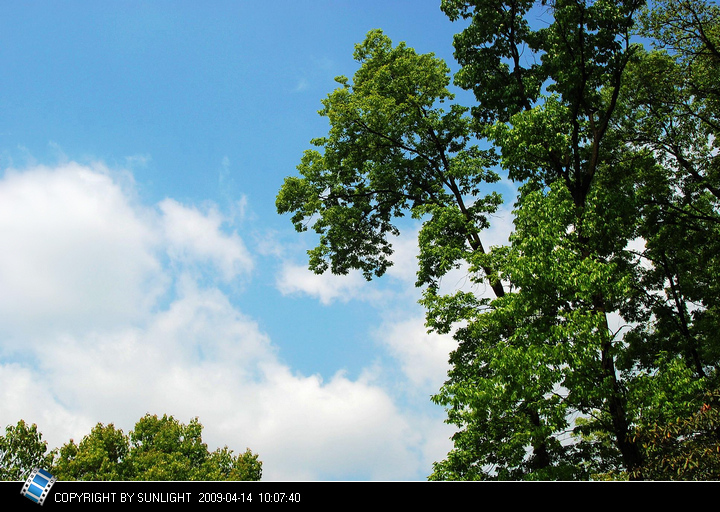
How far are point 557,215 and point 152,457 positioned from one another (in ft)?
97.6

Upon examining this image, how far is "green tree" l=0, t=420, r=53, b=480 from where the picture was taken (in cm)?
2945

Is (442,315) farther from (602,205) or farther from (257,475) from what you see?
(257,475)

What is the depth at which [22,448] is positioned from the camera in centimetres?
3002

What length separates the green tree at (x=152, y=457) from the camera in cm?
3181
